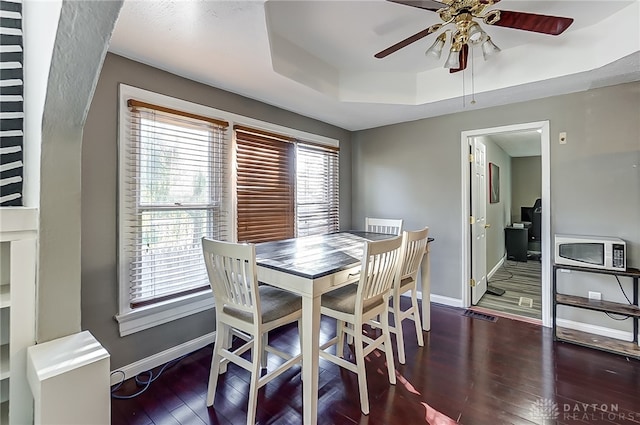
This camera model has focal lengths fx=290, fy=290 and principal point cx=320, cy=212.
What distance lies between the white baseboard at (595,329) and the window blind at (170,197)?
3.38 m

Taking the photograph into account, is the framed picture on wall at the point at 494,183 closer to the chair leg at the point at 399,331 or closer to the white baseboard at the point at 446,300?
the white baseboard at the point at 446,300

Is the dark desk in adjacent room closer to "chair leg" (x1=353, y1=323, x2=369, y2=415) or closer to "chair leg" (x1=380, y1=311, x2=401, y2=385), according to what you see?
"chair leg" (x1=380, y1=311, x2=401, y2=385)

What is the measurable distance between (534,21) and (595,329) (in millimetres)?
2760

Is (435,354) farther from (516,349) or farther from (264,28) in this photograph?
(264,28)

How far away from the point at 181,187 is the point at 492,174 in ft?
15.3

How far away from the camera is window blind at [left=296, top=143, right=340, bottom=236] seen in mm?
3525

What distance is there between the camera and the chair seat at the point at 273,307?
1721 mm

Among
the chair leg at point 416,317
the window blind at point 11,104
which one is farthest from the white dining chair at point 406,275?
the window blind at point 11,104

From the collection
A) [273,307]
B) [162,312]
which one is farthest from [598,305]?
[162,312]

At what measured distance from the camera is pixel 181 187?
2365 mm

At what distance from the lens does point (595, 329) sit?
2.69 metres

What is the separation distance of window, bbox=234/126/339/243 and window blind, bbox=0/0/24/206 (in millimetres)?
1569

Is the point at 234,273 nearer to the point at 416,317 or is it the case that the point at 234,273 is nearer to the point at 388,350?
the point at 388,350

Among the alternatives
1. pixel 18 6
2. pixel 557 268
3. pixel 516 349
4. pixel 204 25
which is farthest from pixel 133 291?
pixel 557 268
